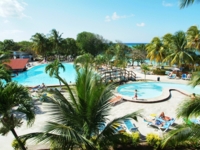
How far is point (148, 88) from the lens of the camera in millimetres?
21188

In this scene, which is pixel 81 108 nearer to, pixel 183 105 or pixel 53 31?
pixel 183 105

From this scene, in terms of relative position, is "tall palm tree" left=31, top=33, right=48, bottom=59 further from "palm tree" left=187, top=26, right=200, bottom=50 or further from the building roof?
"palm tree" left=187, top=26, right=200, bottom=50

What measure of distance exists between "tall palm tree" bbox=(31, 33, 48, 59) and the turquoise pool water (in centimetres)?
3476

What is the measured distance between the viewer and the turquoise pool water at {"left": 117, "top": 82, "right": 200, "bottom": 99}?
19.4 m

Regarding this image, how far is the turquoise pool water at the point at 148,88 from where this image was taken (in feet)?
63.7

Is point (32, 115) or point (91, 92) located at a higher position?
point (91, 92)

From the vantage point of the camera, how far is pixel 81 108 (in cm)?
429

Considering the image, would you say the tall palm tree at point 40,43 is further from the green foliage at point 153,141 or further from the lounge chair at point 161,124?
the green foliage at point 153,141

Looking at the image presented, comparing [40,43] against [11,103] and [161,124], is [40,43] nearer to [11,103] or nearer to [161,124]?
[161,124]

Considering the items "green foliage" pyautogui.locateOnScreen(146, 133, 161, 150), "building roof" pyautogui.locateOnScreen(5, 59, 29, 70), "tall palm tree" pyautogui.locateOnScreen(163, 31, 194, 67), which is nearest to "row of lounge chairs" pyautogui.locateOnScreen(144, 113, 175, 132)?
"green foliage" pyautogui.locateOnScreen(146, 133, 161, 150)

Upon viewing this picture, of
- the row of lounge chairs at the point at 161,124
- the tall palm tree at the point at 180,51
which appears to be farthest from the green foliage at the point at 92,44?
the row of lounge chairs at the point at 161,124

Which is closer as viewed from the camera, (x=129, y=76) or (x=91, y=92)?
(x=91, y=92)

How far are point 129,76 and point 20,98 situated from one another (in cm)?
2051

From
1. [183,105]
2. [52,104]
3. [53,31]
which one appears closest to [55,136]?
[52,104]
